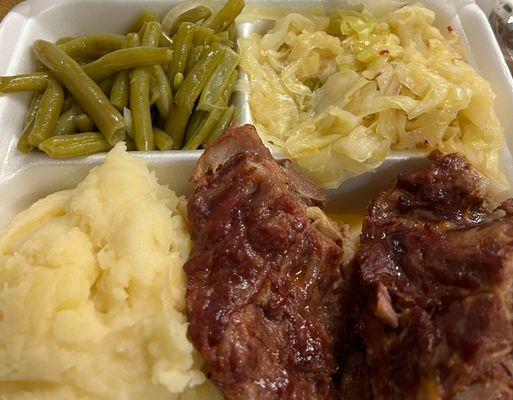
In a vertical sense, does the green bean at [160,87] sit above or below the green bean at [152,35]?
below

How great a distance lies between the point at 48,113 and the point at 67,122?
13 cm

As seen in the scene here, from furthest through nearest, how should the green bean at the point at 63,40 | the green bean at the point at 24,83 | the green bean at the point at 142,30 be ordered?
the green bean at the point at 63,40 → the green bean at the point at 142,30 → the green bean at the point at 24,83

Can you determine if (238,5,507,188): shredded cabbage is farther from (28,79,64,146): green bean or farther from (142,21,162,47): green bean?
(28,79,64,146): green bean

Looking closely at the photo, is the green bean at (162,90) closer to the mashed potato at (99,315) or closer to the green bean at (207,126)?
the green bean at (207,126)

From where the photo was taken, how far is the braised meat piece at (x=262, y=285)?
92.0 inches

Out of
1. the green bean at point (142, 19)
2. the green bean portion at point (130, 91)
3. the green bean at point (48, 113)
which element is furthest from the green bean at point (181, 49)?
the green bean at point (48, 113)

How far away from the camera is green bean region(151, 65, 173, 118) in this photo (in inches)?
146

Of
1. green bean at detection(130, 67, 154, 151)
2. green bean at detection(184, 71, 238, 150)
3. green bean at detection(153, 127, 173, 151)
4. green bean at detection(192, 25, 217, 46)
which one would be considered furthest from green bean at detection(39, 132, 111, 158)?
green bean at detection(192, 25, 217, 46)

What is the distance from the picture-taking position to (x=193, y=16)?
415cm

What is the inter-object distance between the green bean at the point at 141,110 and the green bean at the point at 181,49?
0.25 metres

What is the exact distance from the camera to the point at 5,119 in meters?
3.54

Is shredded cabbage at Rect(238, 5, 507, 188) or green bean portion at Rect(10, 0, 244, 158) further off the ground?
green bean portion at Rect(10, 0, 244, 158)

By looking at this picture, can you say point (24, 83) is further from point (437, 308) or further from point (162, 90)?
point (437, 308)

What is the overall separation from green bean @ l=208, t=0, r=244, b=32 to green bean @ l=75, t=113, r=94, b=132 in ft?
4.09
